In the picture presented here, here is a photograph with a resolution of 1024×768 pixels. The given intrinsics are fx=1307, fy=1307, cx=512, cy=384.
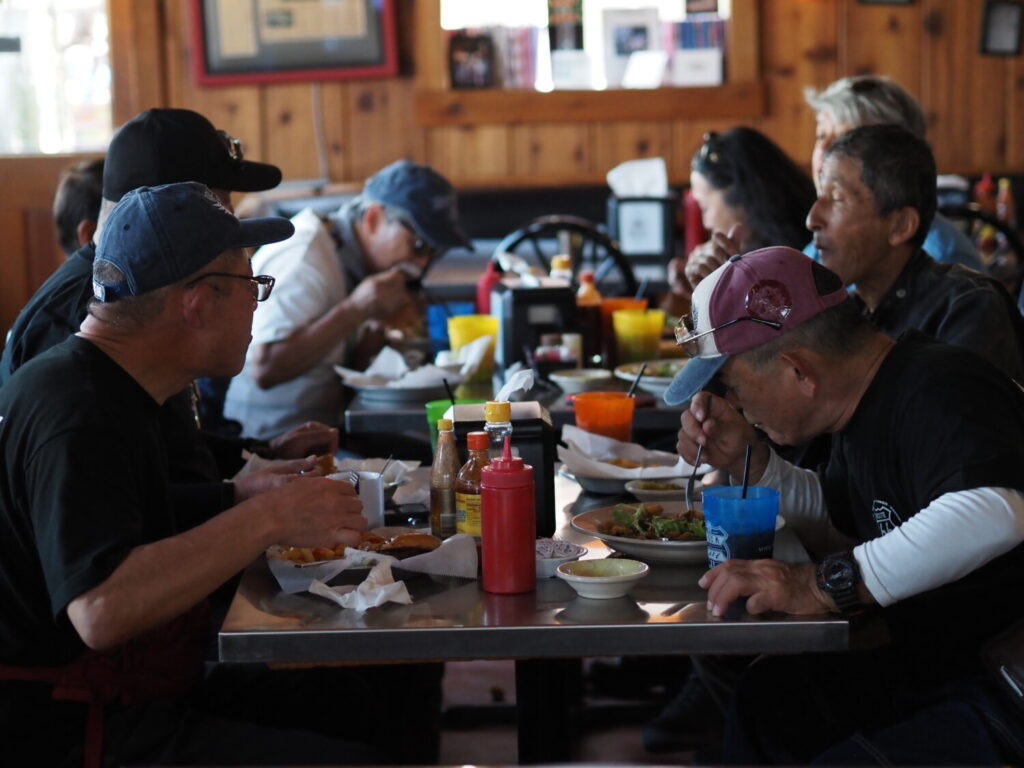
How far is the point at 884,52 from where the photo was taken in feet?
21.9

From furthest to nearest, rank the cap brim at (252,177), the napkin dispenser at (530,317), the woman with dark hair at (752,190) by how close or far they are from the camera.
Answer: the woman with dark hair at (752,190) → the napkin dispenser at (530,317) → the cap brim at (252,177)

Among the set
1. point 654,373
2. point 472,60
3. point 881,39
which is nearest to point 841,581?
point 654,373

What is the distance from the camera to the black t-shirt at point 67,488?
1655 millimetres

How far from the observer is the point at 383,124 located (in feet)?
22.0

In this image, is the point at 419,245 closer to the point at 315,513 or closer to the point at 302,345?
the point at 302,345

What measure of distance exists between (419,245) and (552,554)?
2.45m

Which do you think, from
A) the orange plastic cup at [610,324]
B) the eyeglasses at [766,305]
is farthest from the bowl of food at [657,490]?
the orange plastic cup at [610,324]

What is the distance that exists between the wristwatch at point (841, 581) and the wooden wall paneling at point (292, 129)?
17.6ft

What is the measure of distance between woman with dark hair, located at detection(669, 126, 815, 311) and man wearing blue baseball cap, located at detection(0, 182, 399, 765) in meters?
2.28

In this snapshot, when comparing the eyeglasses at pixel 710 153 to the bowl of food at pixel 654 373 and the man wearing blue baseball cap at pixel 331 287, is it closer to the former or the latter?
the bowl of food at pixel 654 373

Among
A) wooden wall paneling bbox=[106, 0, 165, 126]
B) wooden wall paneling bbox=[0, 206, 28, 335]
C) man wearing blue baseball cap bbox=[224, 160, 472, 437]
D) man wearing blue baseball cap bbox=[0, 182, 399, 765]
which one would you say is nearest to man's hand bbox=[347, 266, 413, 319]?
man wearing blue baseball cap bbox=[224, 160, 472, 437]

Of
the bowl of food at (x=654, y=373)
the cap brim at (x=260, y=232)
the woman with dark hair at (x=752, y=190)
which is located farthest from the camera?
the woman with dark hair at (x=752, y=190)

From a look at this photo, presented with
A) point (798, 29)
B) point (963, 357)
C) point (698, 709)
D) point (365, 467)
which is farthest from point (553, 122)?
point (963, 357)

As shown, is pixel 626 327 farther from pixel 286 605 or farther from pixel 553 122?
pixel 553 122
